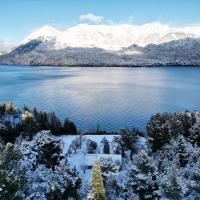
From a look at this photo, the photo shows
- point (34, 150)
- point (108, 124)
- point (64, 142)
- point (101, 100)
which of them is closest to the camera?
point (34, 150)

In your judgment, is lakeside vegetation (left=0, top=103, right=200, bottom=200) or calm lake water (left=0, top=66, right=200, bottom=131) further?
calm lake water (left=0, top=66, right=200, bottom=131)

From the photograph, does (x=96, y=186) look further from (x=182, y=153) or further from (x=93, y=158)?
(x=93, y=158)

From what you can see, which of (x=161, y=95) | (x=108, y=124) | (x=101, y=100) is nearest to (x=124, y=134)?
(x=108, y=124)

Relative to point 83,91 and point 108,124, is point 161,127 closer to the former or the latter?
point 108,124

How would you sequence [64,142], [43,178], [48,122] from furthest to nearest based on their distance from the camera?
1. [48,122]
2. [64,142]
3. [43,178]

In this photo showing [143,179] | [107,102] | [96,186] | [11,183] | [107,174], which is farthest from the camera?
[107,102]

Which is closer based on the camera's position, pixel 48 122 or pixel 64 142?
pixel 64 142

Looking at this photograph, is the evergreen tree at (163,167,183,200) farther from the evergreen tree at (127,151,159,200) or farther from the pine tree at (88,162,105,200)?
the pine tree at (88,162,105,200)

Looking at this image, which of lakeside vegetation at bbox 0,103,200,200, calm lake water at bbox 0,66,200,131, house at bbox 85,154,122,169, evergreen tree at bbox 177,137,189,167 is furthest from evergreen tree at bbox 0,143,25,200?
calm lake water at bbox 0,66,200,131

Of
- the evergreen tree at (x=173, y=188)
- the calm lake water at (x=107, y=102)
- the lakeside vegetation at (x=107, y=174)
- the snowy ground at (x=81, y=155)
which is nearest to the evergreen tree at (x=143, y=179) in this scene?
the lakeside vegetation at (x=107, y=174)

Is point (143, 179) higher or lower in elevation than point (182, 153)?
higher

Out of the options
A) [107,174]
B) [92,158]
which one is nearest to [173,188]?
[107,174]
